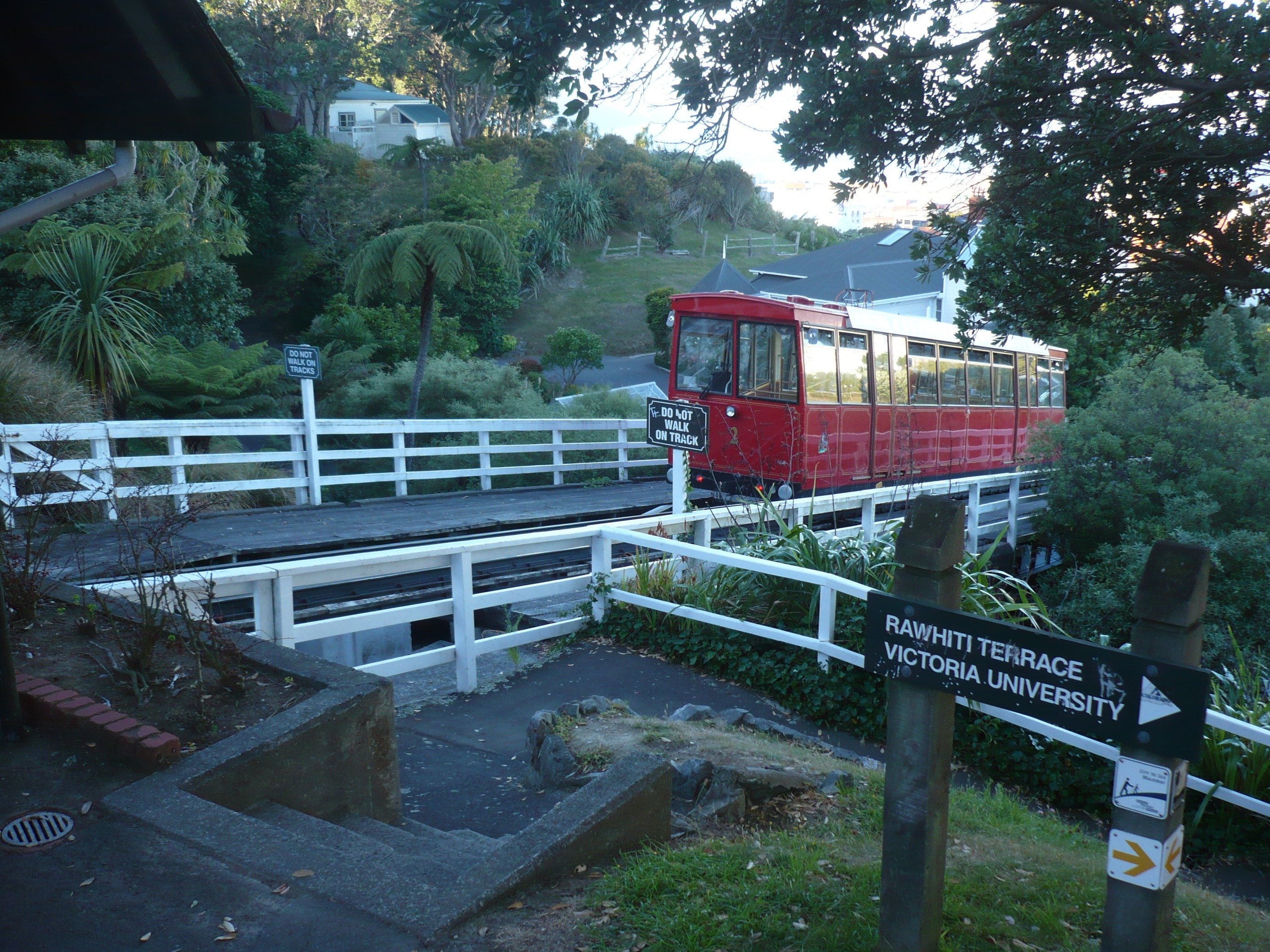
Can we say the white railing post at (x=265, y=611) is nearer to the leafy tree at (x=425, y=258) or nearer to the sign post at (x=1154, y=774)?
the sign post at (x=1154, y=774)

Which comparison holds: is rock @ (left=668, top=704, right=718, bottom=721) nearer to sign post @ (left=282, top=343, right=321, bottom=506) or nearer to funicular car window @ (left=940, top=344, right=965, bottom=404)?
sign post @ (left=282, top=343, right=321, bottom=506)

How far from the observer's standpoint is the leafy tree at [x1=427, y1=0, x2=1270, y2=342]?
212 inches

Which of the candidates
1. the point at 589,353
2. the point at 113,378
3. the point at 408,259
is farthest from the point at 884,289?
the point at 113,378

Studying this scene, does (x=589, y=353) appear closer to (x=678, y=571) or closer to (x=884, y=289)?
(x=884, y=289)

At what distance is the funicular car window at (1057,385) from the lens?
70.2 feet

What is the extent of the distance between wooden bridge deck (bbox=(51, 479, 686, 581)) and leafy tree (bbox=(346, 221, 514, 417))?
5210 mm

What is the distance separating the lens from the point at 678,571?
28.9 ft

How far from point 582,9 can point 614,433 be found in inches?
606

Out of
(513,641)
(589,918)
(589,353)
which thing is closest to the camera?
(589,918)

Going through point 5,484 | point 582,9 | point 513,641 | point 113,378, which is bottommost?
point 513,641

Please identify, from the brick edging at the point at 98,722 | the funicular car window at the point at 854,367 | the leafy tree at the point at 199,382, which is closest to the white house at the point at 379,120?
the leafy tree at the point at 199,382

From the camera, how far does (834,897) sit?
3.56 m

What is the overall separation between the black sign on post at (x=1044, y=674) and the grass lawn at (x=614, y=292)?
46.0 metres

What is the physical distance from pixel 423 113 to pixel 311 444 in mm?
60684
